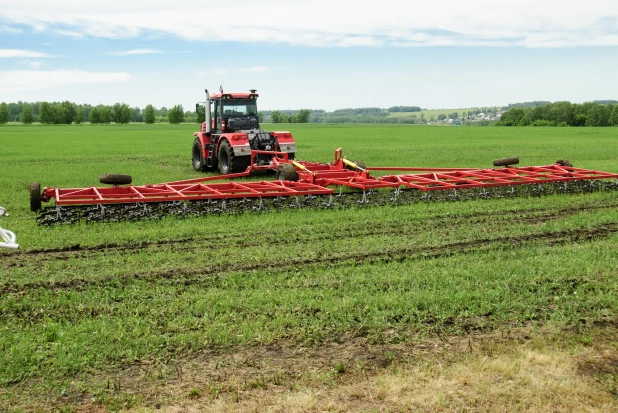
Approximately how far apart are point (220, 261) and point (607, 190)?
28.7 ft

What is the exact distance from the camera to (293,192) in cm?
1107

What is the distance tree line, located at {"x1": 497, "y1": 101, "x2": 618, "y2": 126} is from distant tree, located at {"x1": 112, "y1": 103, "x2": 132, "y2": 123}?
61.0 m

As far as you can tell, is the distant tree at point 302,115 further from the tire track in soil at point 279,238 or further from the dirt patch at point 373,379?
the dirt patch at point 373,379

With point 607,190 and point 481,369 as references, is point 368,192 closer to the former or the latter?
point 607,190

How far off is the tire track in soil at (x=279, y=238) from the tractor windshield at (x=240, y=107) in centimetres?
838

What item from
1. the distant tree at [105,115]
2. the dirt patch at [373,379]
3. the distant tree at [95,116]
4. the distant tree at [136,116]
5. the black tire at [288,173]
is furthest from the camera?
the distant tree at [136,116]


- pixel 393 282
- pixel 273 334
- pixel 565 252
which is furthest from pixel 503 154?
pixel 273 334

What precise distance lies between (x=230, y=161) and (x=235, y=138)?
0.57 meters

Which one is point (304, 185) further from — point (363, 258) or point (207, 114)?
point (207, 114)

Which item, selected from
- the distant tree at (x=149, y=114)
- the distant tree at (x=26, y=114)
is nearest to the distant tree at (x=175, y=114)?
the distant tree at (x=149, y=114)

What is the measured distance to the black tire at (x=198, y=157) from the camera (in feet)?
58.9

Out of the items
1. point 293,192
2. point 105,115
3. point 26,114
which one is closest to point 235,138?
point 293,192

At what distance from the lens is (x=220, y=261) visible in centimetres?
729

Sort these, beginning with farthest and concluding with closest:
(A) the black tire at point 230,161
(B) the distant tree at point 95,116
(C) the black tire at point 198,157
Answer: (B) the distant tree at point 95,116 → (C) the black tire at point 198,157 → (A) the black tire at point 230,161
